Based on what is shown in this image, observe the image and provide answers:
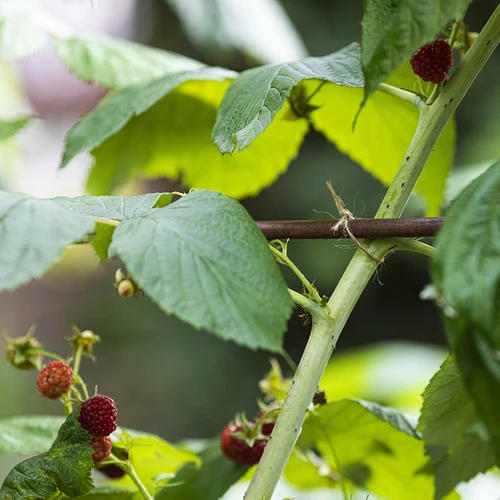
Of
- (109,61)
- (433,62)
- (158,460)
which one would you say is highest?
(433,62)

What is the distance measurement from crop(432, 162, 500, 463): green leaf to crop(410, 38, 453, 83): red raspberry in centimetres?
11

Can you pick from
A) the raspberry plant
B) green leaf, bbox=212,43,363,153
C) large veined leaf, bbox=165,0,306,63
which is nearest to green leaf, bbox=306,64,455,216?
the raspberry plant

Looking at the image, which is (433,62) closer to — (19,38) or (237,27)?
(19,38)

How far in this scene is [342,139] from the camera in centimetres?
52

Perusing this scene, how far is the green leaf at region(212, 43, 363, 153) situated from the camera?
0.32 metres

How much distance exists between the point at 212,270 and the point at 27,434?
0.24 meters

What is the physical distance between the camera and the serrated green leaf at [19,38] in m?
0.61

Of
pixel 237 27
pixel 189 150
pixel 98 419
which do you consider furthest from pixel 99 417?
pixel 237 27

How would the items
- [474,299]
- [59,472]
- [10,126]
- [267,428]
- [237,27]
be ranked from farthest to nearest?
[237,27] < [10,126] < [267,428] < [59,472] < [474,299]

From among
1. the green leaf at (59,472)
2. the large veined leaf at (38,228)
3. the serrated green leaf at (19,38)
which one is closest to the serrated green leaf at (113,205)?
the large veined leaf at (38,228)

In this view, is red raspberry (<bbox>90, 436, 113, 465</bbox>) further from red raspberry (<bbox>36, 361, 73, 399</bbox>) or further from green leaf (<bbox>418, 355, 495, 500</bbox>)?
green leaf (<bbox>418, 355, 495, 500</bbox>)

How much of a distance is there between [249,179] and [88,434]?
315 millimetres

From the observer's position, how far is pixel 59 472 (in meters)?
0.32

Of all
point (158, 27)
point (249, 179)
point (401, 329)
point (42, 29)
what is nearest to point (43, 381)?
point (249, 179)
